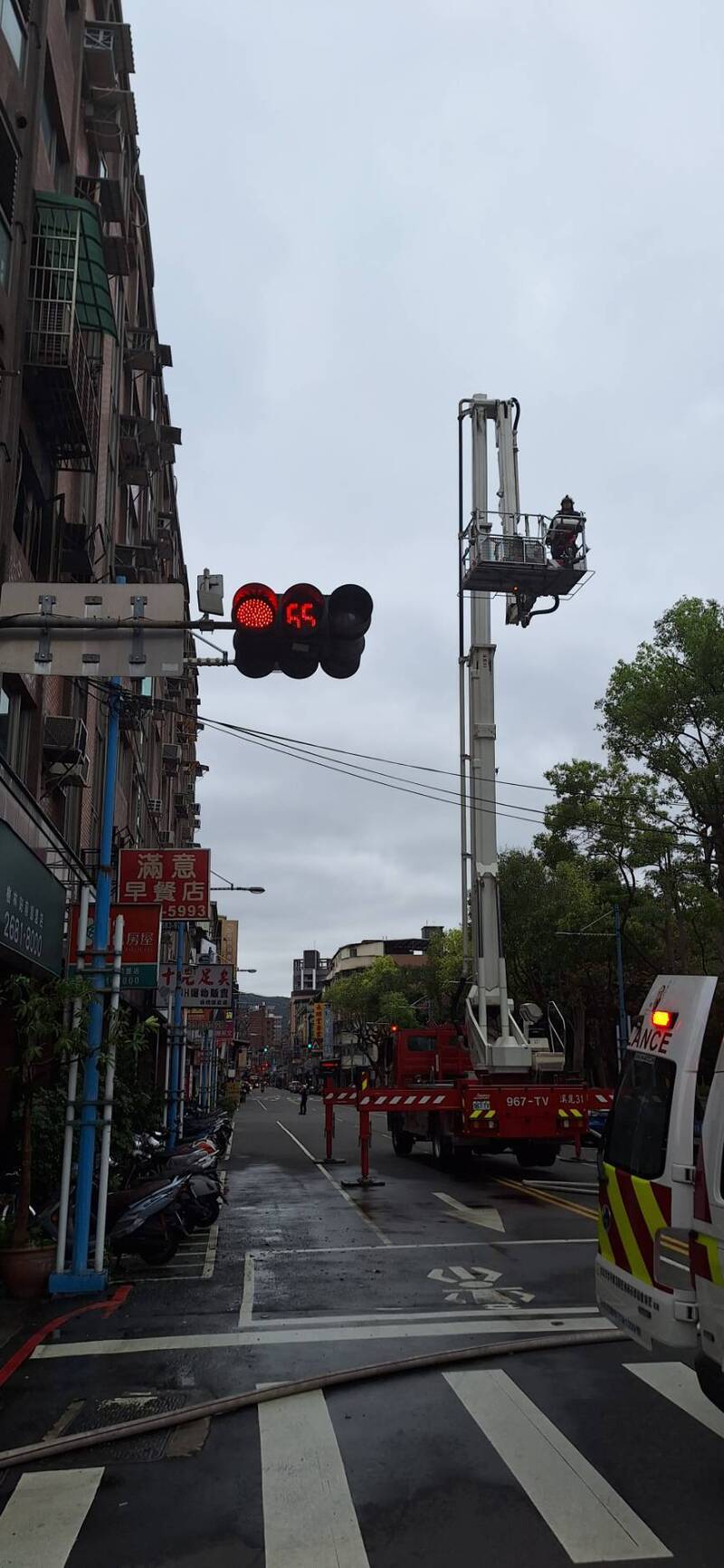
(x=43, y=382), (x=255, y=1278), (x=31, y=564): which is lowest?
(x=255, y=1278)

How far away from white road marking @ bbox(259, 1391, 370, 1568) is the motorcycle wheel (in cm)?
534

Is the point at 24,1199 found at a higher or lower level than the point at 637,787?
lower

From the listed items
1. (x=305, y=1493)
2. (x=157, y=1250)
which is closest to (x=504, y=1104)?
(x=157, y=1250)

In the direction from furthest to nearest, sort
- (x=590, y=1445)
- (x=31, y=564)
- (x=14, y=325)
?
1. (x=31, y=564)
2. (x=14, y=325)
3. (x=590, y=1445)

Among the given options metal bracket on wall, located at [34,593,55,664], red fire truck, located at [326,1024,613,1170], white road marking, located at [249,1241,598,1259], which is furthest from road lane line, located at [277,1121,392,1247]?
metal bracket on wall, located at [34,593,55,664]

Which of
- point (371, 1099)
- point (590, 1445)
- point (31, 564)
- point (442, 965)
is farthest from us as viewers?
point (442, 965)

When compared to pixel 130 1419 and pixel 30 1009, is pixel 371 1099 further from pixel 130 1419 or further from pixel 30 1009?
pixel 130 1419

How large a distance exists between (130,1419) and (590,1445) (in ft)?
8.95

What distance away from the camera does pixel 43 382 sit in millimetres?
15016

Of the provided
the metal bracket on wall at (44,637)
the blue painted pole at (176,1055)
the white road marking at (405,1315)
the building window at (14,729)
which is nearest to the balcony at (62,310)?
the building window at (14,729)

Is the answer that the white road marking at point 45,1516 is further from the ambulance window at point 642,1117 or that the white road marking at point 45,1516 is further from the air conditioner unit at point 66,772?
the air conditioner unit at point 66,772

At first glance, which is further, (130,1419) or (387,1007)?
(387,1007)

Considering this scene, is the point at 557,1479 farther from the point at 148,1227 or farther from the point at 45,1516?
the point at 148,1227

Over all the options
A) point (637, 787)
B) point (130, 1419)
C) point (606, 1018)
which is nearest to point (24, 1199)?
point (130, 1419)
